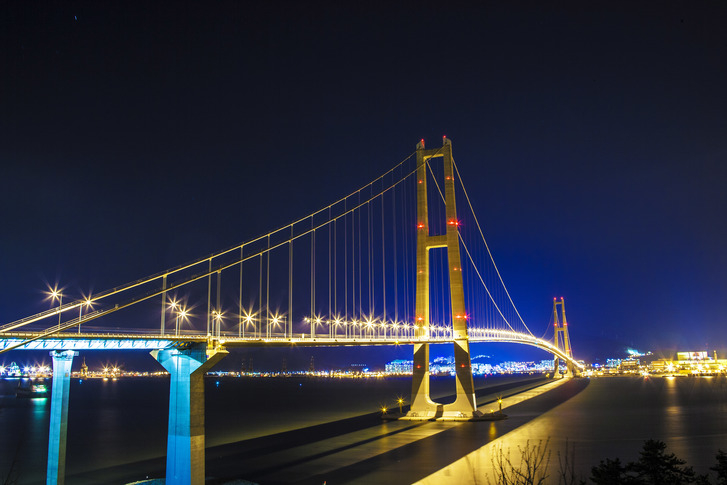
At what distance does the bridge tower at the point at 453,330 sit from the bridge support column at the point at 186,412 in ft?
79.3

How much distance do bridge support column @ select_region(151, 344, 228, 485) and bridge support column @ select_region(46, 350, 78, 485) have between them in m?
3.36

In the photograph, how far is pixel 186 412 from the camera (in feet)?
71.6

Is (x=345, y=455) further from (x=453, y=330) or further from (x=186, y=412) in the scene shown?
(x=453, y=330)

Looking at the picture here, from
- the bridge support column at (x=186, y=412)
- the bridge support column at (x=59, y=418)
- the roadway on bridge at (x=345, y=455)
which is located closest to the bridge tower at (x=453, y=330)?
the roadway on bridge at (x=345, y=455)

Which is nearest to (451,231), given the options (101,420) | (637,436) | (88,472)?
(637,436)

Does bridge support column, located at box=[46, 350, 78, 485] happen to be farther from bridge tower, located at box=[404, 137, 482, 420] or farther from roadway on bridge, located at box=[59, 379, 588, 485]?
bridge tower, located at box=[404, 137, 482, 420]

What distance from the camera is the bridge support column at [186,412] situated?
21484 mm

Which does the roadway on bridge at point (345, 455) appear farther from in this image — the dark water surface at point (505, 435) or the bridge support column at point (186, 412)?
the bridge support column at point (186, 412)

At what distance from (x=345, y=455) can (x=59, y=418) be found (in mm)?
15363

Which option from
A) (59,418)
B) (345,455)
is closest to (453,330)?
(345,455)

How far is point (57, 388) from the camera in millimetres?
22766

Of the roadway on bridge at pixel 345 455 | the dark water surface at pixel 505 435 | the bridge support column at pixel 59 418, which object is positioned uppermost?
the bridge support column at pixel 59 418

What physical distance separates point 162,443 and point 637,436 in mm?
33032

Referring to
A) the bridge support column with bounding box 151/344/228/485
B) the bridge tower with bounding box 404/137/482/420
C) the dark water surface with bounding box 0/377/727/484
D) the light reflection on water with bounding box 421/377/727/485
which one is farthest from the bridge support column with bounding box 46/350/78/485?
the bridge tower with bounding box 404/137/482/420
